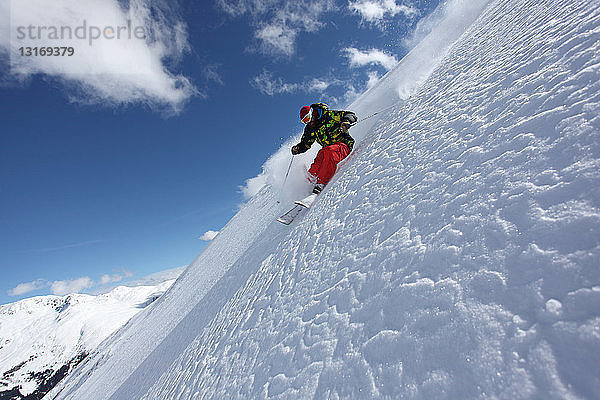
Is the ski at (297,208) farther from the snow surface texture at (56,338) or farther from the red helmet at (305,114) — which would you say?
the snow surface texture at (56,338)

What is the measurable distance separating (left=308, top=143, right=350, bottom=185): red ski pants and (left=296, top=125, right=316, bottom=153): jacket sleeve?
398 mm

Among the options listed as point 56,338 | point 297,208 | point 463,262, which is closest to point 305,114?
point 297,208

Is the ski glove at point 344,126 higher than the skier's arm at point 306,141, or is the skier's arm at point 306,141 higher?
the skier's arm at point 306,141

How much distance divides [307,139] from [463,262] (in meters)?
3.85

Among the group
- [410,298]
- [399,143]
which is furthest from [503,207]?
[399,143]

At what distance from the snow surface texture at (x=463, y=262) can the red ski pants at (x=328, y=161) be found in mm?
1022

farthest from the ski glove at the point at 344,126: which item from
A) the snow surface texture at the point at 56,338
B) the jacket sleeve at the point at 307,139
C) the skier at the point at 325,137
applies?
the snow surface texture at the point at 56,338

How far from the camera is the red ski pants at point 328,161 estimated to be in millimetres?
4480

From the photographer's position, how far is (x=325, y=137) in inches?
187

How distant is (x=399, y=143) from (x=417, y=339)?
2.48 m

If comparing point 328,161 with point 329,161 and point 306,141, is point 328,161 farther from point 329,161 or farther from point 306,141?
point 306,141

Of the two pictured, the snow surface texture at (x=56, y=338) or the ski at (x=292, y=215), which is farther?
the snow surface texture at (x=56, y=338)

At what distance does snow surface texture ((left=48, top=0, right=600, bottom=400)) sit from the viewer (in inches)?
39.1

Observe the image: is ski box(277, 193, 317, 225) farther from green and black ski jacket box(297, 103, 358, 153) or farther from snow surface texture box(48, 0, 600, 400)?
green and black ski jacket box(297, 103, 358, 153)
